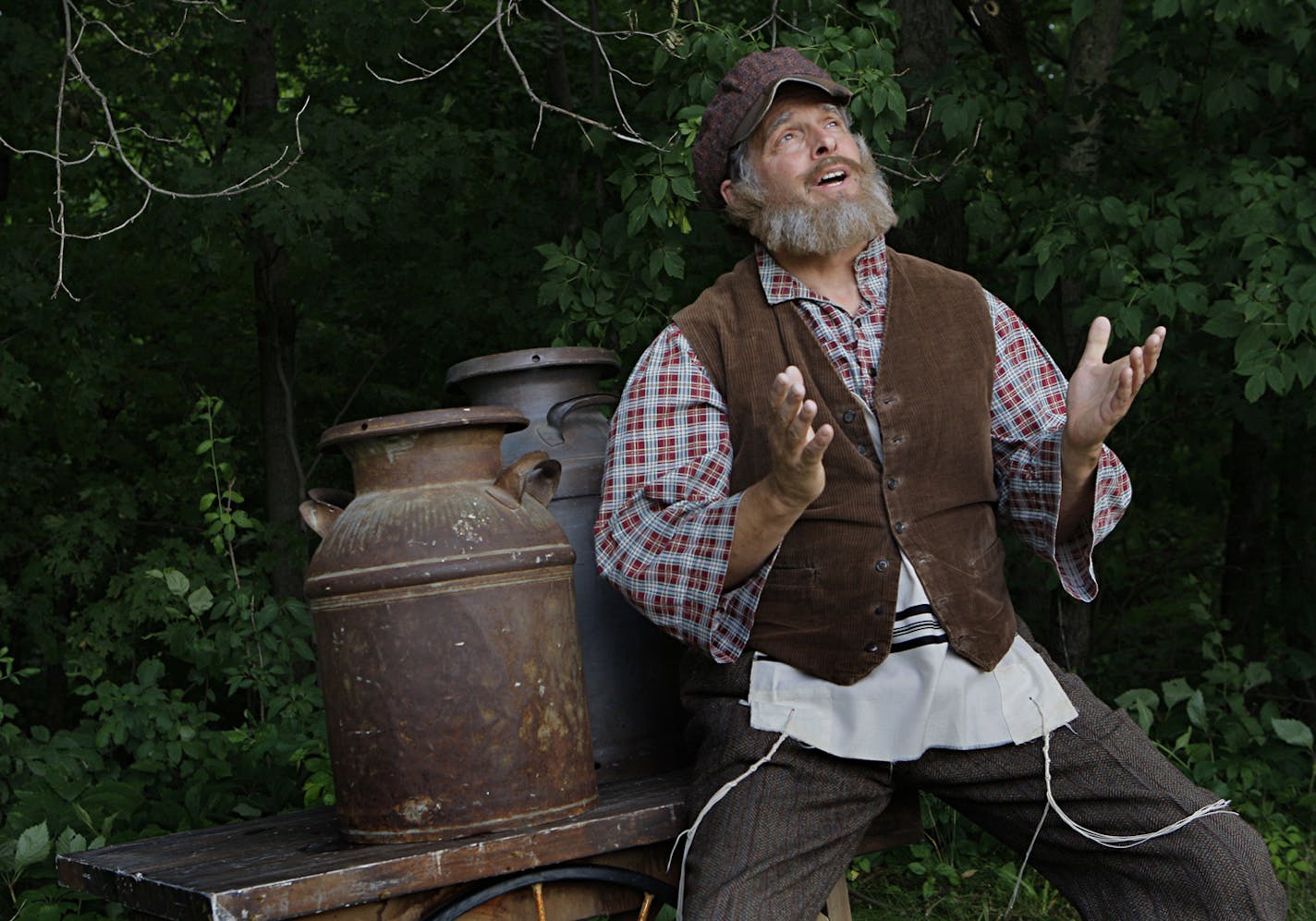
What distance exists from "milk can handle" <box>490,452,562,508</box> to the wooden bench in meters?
0.60

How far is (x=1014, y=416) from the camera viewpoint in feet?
10.1

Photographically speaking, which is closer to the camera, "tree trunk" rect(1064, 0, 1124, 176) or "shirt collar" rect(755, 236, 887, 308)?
"shirt collar" rect(755, 236, 887, 308)

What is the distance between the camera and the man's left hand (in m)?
2.64

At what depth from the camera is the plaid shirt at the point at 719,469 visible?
278 centimetres

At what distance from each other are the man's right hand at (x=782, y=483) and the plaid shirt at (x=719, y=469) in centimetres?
3

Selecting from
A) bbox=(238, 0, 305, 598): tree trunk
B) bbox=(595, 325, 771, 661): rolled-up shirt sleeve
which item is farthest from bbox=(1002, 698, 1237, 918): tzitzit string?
bbox=(238, 0, 305, 598): tree trunk

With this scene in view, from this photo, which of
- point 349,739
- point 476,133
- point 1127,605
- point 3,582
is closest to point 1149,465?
point 1127,605

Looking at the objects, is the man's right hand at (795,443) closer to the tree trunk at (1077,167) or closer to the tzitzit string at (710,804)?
the tzitzit string at (710,804)

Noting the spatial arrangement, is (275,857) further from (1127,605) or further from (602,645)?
(1127,605)

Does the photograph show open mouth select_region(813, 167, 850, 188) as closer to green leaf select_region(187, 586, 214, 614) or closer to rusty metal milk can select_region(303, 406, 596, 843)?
rusty metal milk can select_region(303, 406, 596, 843)

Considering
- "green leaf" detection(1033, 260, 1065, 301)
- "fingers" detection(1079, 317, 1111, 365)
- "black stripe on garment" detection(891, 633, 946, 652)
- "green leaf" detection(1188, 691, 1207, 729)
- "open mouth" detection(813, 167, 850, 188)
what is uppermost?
"open mouth" detection(813, 167, 850, 188)

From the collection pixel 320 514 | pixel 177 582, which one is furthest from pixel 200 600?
pixel 320 514

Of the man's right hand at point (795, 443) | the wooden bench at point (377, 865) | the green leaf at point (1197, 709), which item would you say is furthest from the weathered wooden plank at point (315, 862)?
the green leaf at point (1197, 709)

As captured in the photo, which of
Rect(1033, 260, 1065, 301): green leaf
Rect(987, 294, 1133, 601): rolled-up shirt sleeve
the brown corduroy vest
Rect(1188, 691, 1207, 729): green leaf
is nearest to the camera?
the brown corduroy vest
